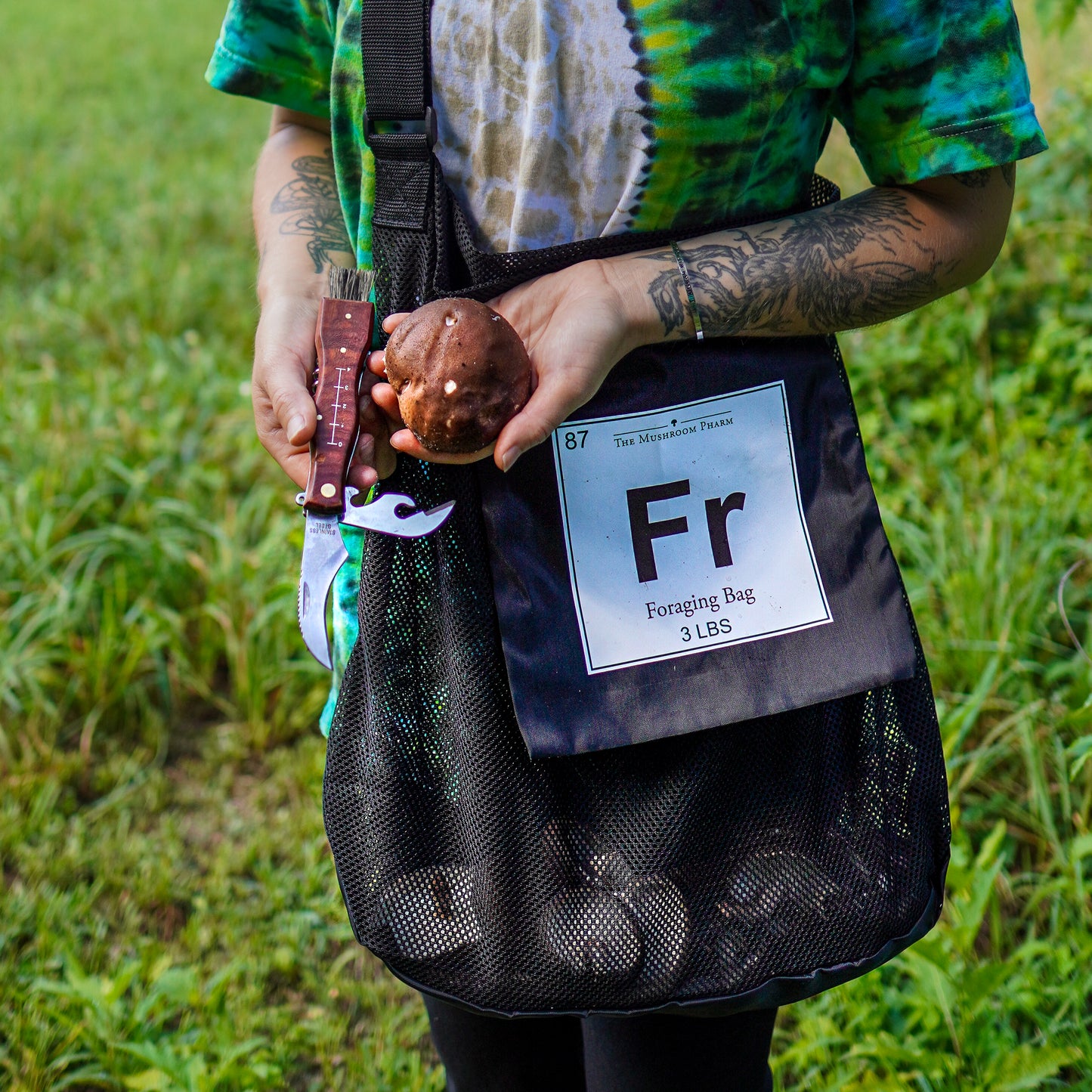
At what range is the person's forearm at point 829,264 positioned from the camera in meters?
1.09

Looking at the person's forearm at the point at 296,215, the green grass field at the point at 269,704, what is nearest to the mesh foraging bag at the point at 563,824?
the person's forearm at the point at 296,215

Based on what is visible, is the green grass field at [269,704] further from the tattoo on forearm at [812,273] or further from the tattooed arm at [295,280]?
the tattooed arm at [295,280]

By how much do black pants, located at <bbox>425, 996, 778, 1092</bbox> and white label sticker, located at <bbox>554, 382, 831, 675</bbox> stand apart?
0.46 meters

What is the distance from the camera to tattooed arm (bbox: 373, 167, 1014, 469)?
103 centimetres

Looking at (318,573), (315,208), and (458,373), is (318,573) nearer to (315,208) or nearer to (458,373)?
(458,373)

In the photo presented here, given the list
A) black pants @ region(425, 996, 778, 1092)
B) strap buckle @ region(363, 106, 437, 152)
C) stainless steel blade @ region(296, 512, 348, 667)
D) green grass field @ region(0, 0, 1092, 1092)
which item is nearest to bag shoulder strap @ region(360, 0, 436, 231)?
strap buckle @ region(363, 106, 437, 152)

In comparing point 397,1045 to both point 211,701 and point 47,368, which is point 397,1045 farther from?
point 47,368

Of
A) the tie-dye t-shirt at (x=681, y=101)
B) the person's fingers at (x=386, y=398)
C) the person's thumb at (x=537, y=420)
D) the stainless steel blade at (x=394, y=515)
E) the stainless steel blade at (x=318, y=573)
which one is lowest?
the stainless steel blade at (x=318, y=573)

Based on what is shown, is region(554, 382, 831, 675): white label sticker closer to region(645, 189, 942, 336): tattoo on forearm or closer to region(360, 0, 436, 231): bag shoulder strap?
region(645, 189, 942, 336): tattoo on forearm

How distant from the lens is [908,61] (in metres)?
1.05

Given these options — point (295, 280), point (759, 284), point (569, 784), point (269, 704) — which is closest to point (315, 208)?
point (295, 280)

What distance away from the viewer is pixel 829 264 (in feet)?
3.73

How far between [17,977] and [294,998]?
1.89 feet

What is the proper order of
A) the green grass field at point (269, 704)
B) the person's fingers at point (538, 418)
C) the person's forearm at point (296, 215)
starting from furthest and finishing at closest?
1. the green grass field at point (269, 704)
2. the person's forearm at point (296, 215)
3. the person's fingers at point (538, 418)
